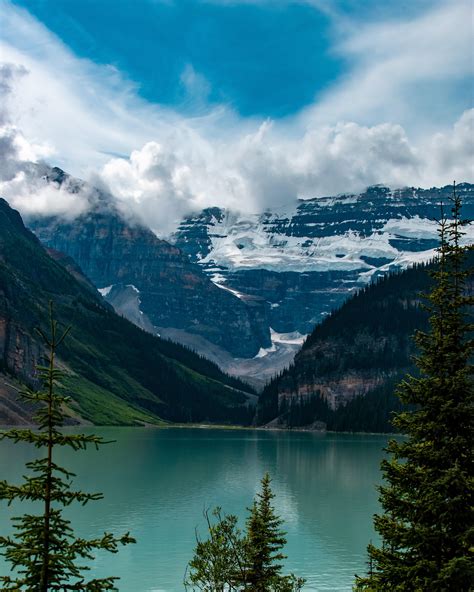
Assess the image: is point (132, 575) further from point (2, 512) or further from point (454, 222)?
point (454, 222)

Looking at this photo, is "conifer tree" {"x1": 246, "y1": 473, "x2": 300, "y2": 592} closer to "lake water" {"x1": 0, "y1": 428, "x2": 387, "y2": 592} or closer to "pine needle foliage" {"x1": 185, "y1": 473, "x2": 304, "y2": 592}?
"pine needle foliage" {"x1": 185, "y1": 473, "x2": 304, "y2": 592}

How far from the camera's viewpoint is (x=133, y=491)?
124 m

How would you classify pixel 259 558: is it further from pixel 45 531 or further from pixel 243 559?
pixel 45 531

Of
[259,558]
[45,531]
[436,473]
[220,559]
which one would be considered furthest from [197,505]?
[45,531]

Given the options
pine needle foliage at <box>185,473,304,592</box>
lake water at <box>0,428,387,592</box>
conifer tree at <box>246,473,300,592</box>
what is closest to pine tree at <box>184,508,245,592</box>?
pine needle foliage at <box>185,473,304,592</box>

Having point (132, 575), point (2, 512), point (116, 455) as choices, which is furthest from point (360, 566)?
point (116, 455)

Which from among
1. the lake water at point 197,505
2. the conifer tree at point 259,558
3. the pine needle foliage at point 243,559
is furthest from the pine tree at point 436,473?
the lake water at point 197,505

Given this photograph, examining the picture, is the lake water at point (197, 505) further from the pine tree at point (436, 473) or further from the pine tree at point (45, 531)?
the pine tree at point (45, 531)

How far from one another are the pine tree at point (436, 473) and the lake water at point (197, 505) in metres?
45.5

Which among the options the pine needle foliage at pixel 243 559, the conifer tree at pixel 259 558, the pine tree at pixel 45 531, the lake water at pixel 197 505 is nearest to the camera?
the pine tree at pixel 45 531

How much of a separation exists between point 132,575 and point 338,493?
2649 inches

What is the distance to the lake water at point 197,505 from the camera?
74500mm

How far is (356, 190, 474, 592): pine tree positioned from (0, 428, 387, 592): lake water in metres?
45.5

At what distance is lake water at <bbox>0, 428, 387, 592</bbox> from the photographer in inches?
2933
